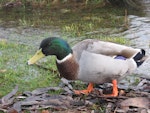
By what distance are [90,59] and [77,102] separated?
1.82 ft

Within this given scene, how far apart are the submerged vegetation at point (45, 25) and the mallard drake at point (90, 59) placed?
1.09m

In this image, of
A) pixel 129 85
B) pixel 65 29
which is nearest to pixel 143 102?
pixel 129 85

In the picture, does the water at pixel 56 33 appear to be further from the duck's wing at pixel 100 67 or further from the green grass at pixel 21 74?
the duck's wing at pixel 100 67

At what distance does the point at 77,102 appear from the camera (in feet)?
15.6

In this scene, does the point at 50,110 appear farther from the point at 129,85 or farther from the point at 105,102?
the point at 129,85

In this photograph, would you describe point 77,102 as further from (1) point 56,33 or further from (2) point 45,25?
(2) point 45,25

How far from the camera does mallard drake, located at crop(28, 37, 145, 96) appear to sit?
15.1 ft

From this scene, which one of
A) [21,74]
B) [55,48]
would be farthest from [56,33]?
[55,48]

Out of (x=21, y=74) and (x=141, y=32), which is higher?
(x=141, y=32)

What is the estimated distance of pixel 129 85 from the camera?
5633mm

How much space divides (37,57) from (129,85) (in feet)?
5.02

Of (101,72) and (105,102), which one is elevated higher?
(101,72)

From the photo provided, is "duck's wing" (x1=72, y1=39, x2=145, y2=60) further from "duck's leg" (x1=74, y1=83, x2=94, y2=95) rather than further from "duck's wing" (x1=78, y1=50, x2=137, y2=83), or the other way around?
"duck's leg" (x1=74, y1=83, x2=94, y2=95)

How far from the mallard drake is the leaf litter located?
220 mm
